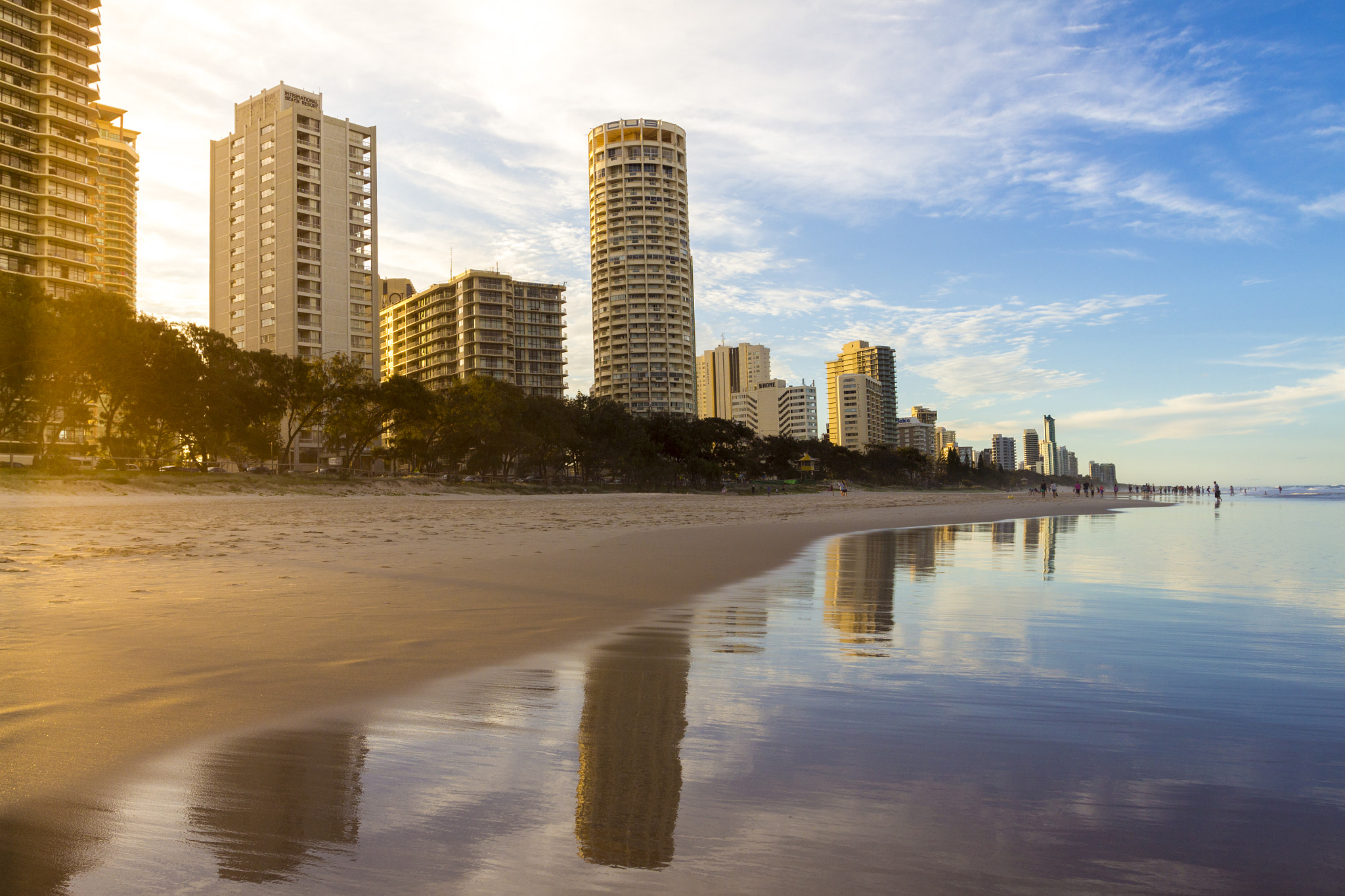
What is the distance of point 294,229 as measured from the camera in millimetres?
104125

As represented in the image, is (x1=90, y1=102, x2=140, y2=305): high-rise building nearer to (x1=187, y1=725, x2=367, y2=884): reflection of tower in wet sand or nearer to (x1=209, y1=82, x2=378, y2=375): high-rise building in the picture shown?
(x1=209, y1=82, x2=378, y2=375): high-rise building

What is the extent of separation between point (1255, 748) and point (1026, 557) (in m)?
12.1

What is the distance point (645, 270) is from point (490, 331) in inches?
1482

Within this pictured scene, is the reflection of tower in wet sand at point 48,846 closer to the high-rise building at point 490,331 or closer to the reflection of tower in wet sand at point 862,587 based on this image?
the reflection of tower in wet sand at point 862,587

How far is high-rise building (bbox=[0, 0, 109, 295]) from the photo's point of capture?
79.2 meters

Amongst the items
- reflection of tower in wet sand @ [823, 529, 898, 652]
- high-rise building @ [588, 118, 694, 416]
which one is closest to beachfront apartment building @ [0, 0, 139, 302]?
reflection of tower in wet sand @ [823, 529, 898, 652]

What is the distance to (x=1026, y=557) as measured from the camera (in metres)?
15.2

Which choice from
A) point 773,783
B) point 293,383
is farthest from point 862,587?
point 293,383

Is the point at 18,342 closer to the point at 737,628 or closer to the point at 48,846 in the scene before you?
the point at 737,628

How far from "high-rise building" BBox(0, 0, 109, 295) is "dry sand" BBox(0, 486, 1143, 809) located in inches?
3273

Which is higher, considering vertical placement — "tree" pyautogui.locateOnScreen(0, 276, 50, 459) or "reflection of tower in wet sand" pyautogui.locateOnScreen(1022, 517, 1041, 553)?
"tree" pyautogui.locateOnScreen(0, 276, 50, 459)

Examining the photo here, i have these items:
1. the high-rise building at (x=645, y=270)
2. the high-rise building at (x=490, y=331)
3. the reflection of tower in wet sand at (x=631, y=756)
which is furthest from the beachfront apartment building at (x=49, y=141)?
A: the reflection of tower in wet sand at (x=631, y=756)

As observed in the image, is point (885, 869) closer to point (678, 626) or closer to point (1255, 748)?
point (1255, 748)

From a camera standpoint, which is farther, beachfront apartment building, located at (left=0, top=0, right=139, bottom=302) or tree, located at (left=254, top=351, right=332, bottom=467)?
beachfront apartment building, located at (left=0, top=0, right=139, bottom=302)
